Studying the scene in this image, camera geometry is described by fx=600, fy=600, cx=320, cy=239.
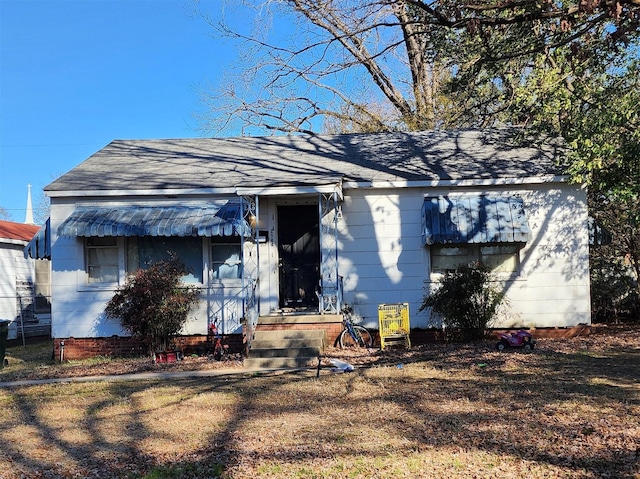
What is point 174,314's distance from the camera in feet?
37.4

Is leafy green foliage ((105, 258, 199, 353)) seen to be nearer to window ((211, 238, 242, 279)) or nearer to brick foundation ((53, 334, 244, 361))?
brick foundation ((53, 334, 244, 361))

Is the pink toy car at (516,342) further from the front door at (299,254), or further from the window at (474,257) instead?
the front door at (299,254)

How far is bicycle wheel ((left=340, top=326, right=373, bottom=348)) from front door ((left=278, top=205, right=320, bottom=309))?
1.25 m

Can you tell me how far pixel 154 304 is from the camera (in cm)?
→ 1120

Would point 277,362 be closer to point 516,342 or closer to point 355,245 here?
point 355,245

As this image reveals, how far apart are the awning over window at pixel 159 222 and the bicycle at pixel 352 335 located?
2582 mm

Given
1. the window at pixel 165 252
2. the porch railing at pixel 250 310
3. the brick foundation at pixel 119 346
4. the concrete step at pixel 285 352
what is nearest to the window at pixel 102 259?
the window at pixel 165 252

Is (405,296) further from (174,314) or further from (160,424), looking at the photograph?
(160,424)

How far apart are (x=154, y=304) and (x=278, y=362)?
2707mm

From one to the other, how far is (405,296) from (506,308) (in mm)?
2043

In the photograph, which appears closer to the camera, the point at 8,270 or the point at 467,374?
the point at 467,374

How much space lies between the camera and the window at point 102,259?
12.3 meters

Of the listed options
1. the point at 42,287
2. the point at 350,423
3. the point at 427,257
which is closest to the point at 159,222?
the point at 427,257

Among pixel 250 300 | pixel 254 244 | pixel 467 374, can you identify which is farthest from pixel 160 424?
pixel 254 244
